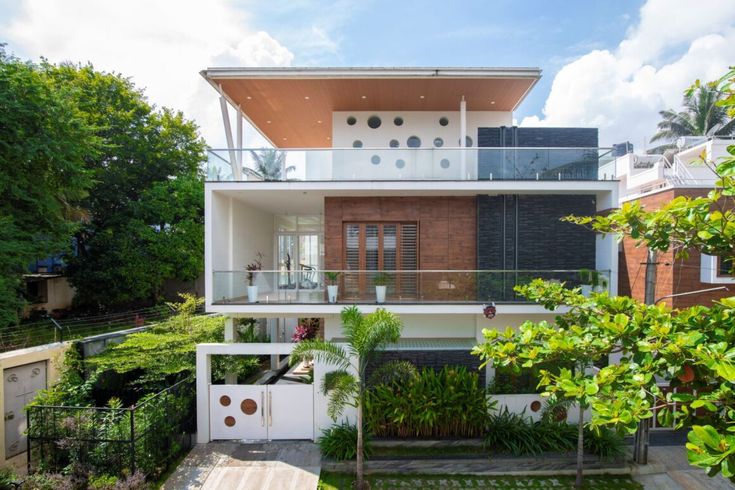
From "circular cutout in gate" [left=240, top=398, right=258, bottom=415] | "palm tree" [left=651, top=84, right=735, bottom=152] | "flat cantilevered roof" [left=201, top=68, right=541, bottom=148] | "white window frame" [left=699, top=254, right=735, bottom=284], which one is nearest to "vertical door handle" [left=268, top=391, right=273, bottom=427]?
"circular cutout in gate" [left=240, top=398, right=258, bottom=415]

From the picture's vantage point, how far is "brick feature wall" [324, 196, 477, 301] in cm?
997

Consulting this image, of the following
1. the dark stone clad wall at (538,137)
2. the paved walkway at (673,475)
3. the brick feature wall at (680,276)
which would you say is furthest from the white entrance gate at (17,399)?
the brick feature wall at (680,276)

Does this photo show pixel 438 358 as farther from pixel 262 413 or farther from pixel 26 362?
pixel 26 362

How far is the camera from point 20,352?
28.3ft

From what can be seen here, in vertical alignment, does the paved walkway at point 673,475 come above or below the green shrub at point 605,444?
below

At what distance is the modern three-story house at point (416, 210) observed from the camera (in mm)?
9039

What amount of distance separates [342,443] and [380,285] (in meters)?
3.62

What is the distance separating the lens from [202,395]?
351 inches

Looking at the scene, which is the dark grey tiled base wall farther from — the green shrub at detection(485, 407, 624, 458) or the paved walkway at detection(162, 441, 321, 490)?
the paved walkway at detection(162, 441, 321, 490)

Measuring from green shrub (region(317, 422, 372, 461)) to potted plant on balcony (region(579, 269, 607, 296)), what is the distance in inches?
251

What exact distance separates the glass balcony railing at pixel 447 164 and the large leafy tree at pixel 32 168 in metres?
8.40

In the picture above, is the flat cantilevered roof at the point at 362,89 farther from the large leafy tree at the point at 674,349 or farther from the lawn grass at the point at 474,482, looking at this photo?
the lawn grass at the point at 474,482

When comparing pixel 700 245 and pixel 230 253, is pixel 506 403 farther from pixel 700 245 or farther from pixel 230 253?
pixel 230 253

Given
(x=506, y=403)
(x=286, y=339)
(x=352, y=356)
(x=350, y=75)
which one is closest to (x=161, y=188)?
(x=286, y=339)
